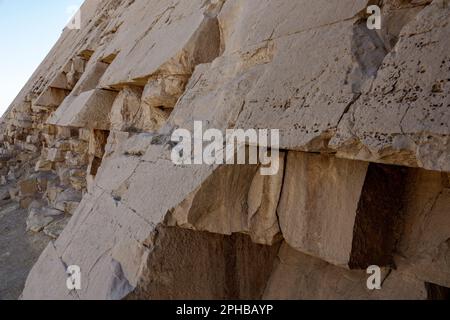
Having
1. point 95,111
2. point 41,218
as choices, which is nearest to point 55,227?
point 41,218

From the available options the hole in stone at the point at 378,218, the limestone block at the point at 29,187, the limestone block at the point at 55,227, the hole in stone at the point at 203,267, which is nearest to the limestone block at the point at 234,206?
the hole in stone at the point at 203,267

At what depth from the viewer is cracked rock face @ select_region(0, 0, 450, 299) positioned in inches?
63.9

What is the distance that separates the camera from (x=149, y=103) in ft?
13.1

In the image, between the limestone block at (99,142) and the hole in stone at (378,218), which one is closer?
the hole in stone at (378,218)

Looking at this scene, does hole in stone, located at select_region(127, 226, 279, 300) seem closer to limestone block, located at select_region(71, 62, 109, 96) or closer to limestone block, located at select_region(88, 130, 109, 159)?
limestone block, located at select_region(88, 130, 109, 159)

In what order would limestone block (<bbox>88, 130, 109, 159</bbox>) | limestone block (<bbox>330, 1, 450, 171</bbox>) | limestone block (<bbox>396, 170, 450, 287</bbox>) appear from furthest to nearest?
1. limestone block (<bbox>88, 130, 109, 159</bbox>)
2. limestone block (<bbox>396, 170, 450, 287</bbox>)
3. limestone block (<bbox>330, 1, 450, 171</bbox>)

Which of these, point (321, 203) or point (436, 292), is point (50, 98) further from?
point (436, 292)

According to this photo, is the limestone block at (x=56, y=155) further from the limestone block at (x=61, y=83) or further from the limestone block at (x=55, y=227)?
the limestone block at (x=55, y=227)

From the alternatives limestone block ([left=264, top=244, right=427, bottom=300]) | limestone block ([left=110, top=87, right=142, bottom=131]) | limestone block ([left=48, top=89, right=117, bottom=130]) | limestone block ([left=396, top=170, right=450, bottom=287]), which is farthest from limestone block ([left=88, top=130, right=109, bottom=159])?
limestone block ([left=396, top=170, right=450, bottom=287])

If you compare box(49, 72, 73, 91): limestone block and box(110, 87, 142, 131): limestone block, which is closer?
box(110, 87, 142, 131): limestone block

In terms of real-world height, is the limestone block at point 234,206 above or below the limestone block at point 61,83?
below

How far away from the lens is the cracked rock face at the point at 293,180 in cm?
162
